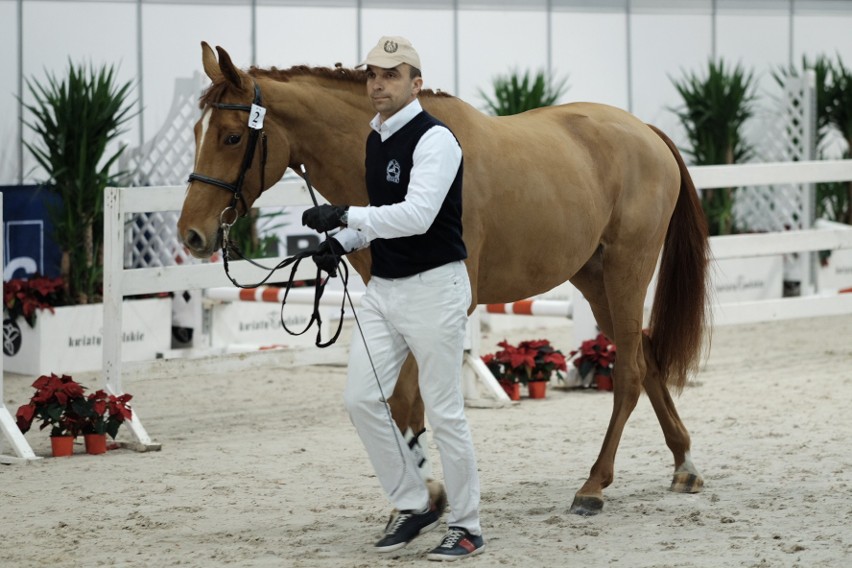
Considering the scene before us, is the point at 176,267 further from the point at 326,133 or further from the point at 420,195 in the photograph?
the point at 420,195

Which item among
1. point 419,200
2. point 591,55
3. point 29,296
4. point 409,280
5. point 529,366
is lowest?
point 529,366

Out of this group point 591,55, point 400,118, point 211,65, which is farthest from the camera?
point 591,55

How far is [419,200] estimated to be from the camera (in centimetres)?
367

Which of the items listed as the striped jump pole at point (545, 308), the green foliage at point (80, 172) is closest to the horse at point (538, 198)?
the striped jump pole at point (545, 308)

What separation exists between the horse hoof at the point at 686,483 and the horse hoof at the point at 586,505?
477mm

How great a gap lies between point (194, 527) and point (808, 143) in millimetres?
9102

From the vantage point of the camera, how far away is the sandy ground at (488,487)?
409cm

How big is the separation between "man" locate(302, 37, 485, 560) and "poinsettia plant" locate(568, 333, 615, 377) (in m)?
3.74

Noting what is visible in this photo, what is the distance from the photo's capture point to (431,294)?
12.5ft

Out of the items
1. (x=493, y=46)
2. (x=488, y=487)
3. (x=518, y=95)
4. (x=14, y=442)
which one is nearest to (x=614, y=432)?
(x=488, y=487)

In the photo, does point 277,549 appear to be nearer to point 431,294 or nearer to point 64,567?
point 64,567

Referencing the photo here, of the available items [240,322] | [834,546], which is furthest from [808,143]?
[834,546]

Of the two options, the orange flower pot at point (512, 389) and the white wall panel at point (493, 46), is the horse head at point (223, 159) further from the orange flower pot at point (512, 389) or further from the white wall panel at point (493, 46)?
the white wall panel at point (493, 46)

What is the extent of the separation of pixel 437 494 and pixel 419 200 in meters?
1.22
